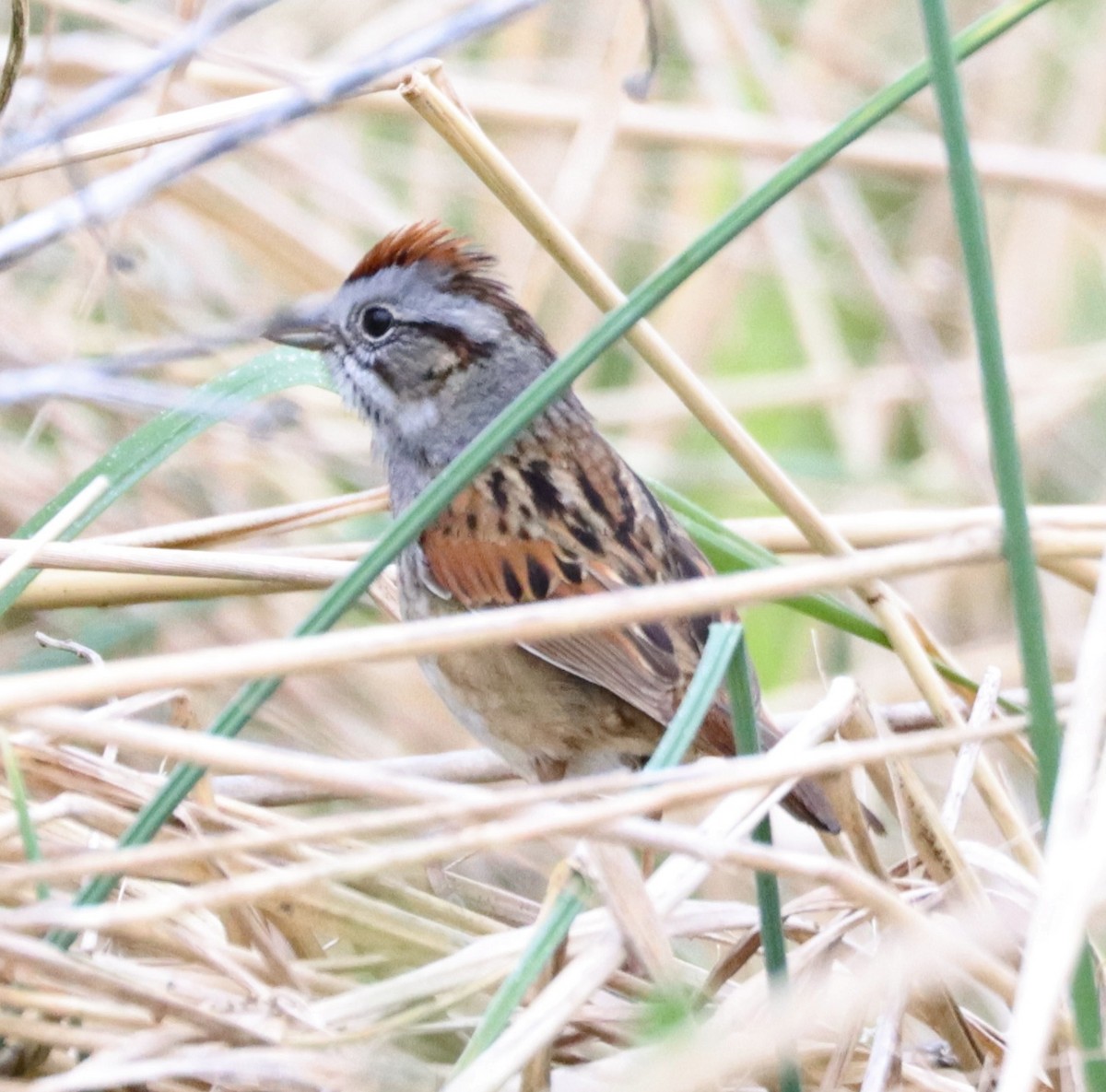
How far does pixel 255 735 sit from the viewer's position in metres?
2.61

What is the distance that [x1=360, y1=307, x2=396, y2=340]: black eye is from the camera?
241 centimetres

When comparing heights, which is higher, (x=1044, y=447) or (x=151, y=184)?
(x=1044, y=447)

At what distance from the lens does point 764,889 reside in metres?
1.36

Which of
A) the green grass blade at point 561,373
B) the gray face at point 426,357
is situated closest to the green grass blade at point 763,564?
the gray face at point 426,357

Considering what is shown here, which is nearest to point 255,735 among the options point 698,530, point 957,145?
point 698,530

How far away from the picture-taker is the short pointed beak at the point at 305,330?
236 cm

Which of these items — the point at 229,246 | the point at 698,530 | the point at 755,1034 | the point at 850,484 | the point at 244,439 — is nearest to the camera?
the point at 755,1034

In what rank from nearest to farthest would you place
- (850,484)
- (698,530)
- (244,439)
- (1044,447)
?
Result: (698,530) → (244,439) → (850,484) → (1044,447)

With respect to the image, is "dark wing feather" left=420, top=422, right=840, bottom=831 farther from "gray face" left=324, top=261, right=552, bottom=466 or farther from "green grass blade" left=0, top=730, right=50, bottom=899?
"green grass blade" left=0, top=730, right=50, bottom=899

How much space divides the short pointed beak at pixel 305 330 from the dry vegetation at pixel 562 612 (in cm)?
21

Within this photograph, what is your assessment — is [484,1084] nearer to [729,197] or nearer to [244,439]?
[244,439]

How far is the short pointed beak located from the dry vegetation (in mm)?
213

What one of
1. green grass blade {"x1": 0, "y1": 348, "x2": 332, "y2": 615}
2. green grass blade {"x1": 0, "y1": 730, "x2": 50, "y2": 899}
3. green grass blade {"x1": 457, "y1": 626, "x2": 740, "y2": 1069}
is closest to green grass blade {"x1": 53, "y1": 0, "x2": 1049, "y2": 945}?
green grass blade {"x1": 0, "y1": 730, "x2": 50, "y2": 899}

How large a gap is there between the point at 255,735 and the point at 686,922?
127 cm
